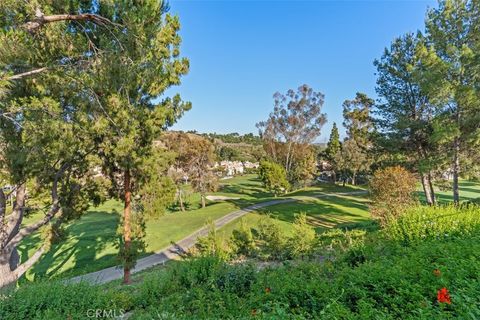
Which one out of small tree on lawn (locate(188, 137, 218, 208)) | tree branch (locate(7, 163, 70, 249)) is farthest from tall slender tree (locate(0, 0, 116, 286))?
small tree on lawn (locate(188, 137, 218, 208))

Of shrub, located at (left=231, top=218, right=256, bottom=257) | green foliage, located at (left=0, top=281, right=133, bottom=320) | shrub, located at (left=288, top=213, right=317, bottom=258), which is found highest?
green foliage, located at (left=0, top=281, right=133, bottom=320)

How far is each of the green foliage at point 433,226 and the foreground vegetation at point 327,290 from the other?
0.06 ft

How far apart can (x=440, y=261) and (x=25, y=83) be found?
8.89 meters

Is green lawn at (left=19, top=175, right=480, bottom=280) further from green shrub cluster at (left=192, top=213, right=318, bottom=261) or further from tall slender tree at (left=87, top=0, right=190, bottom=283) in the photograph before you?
tall slender tree at (left=87, top=0, right=190, bottom=283)

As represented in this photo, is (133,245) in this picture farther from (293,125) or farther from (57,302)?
(293,125)

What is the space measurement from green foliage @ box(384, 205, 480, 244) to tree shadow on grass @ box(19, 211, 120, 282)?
42.0 ft

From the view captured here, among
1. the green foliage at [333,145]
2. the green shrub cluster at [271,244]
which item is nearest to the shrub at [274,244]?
the green shrub cluster at [271,244]

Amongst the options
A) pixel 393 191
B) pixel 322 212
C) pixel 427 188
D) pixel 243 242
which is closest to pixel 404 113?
pixel 427 188

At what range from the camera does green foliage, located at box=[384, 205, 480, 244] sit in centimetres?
524

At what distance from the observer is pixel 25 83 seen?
6203 millimetres

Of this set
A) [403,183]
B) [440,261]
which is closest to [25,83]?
[440,261]

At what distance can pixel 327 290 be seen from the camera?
347 cm

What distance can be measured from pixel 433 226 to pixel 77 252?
19619mm

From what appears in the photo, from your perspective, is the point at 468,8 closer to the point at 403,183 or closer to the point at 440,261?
the point at 403,183
